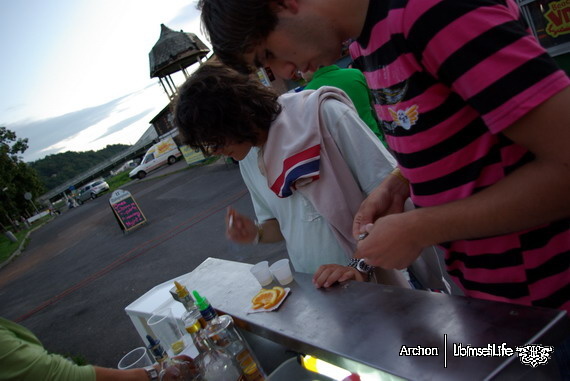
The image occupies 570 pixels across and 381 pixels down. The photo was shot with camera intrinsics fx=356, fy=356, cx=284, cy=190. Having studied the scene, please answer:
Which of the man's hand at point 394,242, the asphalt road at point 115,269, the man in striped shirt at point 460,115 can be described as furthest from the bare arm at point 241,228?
the asphalt road at point 115,269

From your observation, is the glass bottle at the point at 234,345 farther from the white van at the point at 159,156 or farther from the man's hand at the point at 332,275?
the white van at the point at 159,156

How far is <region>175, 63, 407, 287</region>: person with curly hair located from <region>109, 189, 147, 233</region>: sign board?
10.8m

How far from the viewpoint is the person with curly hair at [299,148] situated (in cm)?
181

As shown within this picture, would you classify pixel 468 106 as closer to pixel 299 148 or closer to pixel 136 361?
pixel 299 148

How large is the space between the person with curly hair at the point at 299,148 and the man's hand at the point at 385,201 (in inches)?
11.4

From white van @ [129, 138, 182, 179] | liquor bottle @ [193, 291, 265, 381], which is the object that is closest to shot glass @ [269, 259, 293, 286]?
liquor bottle @ [193, 291, 265, 381]

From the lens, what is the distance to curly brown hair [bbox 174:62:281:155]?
189cm

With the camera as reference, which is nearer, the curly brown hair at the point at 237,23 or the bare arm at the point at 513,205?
the bare arm at the point at 513,205

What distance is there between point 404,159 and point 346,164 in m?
0.83

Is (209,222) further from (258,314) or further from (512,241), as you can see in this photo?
(512,241)

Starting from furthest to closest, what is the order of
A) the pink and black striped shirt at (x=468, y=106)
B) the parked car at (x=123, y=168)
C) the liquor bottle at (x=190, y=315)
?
the parked car at (x=123, y=168), the liquor bottle at (x=190, y=315), the pink and black striped shirt at (x=468, y=106)

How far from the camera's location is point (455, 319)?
98 cm

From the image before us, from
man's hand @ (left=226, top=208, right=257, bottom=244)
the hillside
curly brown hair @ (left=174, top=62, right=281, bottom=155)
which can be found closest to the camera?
curly brown hair @ (left=174, top=62, right=281, bottom=155)

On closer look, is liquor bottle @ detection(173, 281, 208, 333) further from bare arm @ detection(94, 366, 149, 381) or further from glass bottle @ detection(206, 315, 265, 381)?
bare arm @ detection(94, 366, 149, 381)
